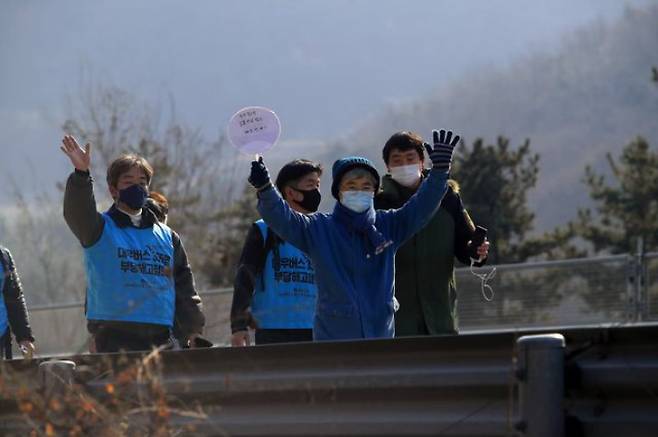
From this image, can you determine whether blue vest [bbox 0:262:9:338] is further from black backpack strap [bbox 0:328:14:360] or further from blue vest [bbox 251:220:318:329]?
blue vest [bbox 251:220:318:329]

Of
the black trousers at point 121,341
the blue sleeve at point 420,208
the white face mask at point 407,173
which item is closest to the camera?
the blue sleeve at point 420,208

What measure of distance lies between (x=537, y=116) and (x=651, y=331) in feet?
519

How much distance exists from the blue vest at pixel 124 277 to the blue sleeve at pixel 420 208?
1.76 metres

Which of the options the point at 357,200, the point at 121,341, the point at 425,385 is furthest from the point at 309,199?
the point at 425,385

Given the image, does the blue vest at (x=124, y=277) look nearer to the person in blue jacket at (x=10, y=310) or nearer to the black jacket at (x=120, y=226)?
the black jacket at (x=120, y=226)

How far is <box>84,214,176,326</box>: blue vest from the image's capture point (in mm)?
8453

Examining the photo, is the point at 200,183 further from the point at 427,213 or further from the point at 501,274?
the point at 427,213

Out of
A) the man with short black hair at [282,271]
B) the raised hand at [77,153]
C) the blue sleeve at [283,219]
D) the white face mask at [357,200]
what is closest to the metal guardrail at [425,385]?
the blue sleeve at [283,219]

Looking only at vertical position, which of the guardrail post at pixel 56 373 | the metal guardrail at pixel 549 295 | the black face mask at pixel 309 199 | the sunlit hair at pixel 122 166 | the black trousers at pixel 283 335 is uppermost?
the sunlit hair at pixel 122 166

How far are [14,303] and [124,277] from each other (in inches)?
81.7

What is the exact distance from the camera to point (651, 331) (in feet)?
15.4

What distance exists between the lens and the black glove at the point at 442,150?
23.3ft

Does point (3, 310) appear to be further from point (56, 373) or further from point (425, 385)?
point (425, 385)

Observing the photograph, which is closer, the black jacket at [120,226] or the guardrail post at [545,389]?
the guardrail post at [545,389]
